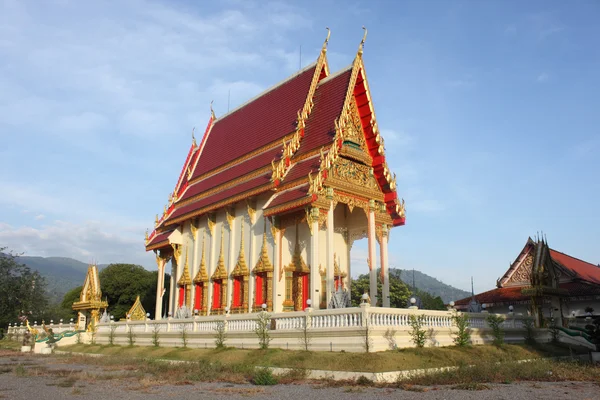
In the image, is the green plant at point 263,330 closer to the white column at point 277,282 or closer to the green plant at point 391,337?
the white column at point 277,282

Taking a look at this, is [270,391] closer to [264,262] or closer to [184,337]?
[184,337]

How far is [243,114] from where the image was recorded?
25.0m

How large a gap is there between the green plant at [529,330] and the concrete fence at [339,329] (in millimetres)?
110

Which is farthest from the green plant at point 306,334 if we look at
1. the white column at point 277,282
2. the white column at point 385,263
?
the white column at point 385,263

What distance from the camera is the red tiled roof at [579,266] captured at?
23311 millimetres

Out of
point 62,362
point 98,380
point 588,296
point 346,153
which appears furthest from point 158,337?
point 588,296

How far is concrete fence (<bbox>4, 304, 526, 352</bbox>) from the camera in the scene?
11555 millimetres

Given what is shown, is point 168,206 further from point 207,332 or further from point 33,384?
point 33,384

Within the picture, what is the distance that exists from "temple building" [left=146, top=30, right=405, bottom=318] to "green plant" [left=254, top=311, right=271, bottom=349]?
106 cm

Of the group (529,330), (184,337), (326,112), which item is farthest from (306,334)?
(326,112)

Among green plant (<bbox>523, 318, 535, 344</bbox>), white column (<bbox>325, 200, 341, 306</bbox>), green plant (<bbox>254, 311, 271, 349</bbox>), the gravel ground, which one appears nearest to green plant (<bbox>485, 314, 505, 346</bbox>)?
green plant (<bbox>523, 318, 535, 344</bbox>)

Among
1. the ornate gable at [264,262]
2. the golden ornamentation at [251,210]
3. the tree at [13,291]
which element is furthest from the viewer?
the tree at [13,291]

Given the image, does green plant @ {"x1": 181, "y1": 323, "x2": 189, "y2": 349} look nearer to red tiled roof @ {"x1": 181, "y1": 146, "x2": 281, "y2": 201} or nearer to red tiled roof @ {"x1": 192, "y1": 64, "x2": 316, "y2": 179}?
red tiled roof @ {"x1": 181, "y1": 146, "x2": 281, "y2": 201}

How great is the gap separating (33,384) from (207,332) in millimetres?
6085
